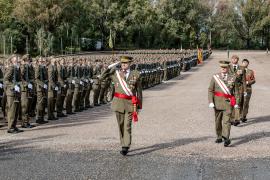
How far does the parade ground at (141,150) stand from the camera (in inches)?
343

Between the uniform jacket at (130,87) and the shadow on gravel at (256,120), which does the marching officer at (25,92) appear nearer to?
the uniform jacket at (130,87)

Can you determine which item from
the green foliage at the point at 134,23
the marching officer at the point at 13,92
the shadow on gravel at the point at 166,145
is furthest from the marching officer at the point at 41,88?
the green foliage at the point at 134,23

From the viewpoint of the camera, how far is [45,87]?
1502 centimetres

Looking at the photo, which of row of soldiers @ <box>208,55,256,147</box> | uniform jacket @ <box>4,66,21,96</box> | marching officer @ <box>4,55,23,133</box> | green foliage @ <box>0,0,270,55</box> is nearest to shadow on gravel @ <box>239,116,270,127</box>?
row of soldiers @ <box>208,55,256,147</box>

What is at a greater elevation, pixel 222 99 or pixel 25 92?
pixel 222 99

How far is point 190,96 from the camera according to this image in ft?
76.4

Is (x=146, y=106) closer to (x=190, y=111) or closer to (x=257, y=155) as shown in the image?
(x=190, y=111)

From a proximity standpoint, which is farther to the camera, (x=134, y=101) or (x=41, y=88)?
(x=41, y=88)

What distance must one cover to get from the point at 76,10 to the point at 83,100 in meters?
66.1

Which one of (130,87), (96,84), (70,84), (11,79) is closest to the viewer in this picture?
(130,87)

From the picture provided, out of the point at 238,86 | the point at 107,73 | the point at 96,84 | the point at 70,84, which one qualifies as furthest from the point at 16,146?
the point at 96,84

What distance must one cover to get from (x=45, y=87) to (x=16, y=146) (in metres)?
4.16

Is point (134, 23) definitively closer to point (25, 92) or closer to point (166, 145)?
point (25, 92)

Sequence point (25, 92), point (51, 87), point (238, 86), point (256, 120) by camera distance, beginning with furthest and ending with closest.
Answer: point (51, 87)
point (256, 120)
point (238, 86)
point (25, 92)
